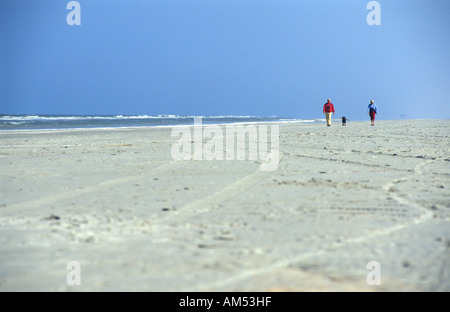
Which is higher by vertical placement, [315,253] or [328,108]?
[328,108]

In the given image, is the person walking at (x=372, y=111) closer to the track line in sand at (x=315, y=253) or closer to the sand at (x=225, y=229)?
the sand at (x=225, y=229)

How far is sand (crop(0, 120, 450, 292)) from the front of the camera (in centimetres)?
255

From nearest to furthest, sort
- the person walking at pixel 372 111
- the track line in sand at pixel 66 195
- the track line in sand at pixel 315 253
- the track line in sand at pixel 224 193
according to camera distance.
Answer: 1. the track line in sand at pixel 315 253
2. the track line in sand at pixel 224 193
3. the track line in sand at pixel 66 195
4. the person walking at pixel 372 111

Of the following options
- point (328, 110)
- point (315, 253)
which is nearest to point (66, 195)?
point (315, 253)

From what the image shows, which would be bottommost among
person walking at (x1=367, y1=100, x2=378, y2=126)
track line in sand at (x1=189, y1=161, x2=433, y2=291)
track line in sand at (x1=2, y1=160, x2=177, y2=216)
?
track line in sand at (x1=189, y1=161, x2=433, y2=291)

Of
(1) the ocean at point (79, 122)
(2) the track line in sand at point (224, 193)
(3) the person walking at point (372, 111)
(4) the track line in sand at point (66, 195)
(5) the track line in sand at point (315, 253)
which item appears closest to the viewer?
(5) the track line in sand at point (315, 253)

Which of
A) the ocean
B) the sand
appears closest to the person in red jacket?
the ocean

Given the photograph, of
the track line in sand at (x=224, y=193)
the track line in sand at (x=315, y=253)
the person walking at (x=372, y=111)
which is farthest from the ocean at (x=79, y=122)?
the track line in sand at (x=315, y=253)

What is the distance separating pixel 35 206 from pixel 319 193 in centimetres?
280

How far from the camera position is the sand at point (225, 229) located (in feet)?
8.37

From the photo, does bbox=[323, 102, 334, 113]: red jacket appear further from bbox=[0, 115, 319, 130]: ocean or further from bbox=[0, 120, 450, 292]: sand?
bbox=[0, 120, 450, 292]: sand

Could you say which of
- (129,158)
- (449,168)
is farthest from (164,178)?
(449,168)

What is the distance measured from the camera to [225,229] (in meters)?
3.50

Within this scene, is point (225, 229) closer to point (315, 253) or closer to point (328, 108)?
point (315, 253)
